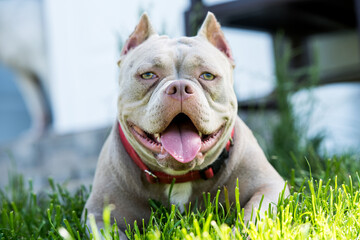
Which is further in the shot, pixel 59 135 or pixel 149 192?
pixel 59 135

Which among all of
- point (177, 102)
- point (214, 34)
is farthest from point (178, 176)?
point (214, 34)

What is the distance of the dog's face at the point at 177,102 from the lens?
202 cm

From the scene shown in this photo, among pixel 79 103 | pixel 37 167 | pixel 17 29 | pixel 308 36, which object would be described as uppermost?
pixel 17 29

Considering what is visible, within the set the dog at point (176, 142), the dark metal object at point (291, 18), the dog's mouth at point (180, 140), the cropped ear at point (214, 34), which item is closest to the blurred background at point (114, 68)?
the dark metal object at point (291, 18)

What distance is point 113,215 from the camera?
2.26 meters

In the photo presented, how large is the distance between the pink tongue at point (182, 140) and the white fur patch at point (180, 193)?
0.30 metres

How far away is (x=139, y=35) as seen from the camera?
8.35ft

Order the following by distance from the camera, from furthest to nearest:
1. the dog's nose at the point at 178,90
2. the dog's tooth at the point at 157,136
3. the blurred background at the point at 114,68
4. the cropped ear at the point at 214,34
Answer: the blurred background at the point at 114,68 → the cropped ear at the point at 214,34 → the dog's tooth at the point at 157,136 → the dog's nose at the point at 178,90

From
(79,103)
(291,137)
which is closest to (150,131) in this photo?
(291,137)

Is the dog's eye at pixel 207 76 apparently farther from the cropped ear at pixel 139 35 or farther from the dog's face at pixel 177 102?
the cropped ear at pixel 139 35

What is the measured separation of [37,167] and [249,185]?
3448 mm

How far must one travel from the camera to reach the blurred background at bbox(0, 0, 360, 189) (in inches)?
169

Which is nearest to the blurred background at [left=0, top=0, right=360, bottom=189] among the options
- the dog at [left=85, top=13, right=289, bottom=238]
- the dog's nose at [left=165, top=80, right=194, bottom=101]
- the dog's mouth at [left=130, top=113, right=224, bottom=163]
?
the dog at [left=85, top=13, right=289, bottom=238]

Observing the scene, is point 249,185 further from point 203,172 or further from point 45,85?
point 45,85
